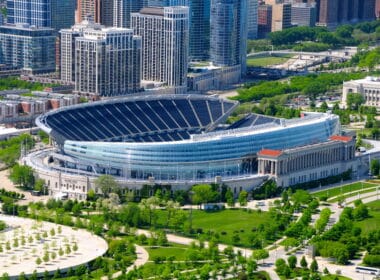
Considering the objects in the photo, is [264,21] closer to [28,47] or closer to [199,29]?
[199,29]

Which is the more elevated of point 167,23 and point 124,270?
point 167,23

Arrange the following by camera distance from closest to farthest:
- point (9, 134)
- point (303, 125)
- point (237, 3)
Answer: point (303, 125), point (9, 134), point (237, 3)

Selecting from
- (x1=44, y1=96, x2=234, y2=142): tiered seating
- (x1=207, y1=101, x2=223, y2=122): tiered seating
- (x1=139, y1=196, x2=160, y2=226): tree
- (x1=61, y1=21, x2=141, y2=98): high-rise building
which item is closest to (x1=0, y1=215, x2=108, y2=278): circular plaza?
(x1=139, y1=196, x2=160, y2=226): tree

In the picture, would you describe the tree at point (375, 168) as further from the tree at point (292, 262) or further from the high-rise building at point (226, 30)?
the high-rise building at point (226, 30)

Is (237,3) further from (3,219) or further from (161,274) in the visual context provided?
(161,274)

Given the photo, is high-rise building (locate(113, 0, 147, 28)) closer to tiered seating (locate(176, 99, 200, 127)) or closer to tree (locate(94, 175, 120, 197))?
tiered seating (locate(176, 99, 200, 127))

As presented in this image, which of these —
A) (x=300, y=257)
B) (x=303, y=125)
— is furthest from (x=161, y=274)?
(x=303, y=125)

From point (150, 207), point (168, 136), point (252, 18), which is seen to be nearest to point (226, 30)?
point (252, 18)
